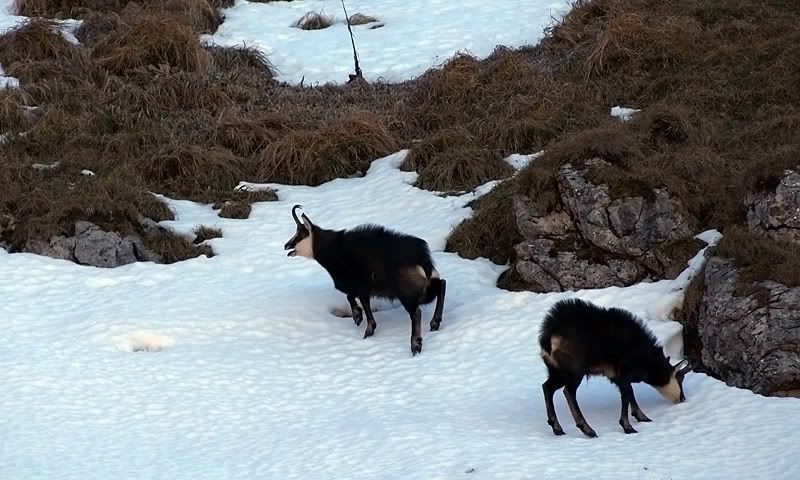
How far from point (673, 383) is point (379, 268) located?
3.44 metres

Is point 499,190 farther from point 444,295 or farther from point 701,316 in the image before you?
point 701,316

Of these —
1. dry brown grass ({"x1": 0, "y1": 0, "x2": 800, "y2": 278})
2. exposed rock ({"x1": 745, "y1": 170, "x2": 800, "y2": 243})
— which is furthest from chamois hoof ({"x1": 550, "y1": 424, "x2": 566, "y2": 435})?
dry brown grass ({"x1": 0, "y1": 0, "x2": 800, "y2": 278})

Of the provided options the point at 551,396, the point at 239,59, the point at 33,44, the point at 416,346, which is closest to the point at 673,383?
the point at 551,396

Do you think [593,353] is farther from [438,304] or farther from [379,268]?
[379,268]

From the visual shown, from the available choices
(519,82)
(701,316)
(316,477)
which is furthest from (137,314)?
(519,82)

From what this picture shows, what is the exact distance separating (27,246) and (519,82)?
8416 mm

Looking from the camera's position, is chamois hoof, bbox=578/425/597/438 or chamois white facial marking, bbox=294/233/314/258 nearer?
chamois hoof, bbox=578/425/597/438

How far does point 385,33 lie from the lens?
23.6 metres

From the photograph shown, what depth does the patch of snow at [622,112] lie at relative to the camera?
55.2 feet

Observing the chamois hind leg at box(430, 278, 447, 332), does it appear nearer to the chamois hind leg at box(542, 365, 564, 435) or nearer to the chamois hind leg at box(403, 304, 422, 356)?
the chamois hind leg at box(403, 304, 422, 356)

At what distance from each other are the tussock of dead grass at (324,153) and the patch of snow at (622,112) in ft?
11.6

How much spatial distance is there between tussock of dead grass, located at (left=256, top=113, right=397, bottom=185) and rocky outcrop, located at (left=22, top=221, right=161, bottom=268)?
3374 mm

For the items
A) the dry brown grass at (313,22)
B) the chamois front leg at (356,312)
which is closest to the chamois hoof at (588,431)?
the chamois front leg at (356,312)

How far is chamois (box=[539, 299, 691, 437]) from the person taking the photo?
30.2 ft
